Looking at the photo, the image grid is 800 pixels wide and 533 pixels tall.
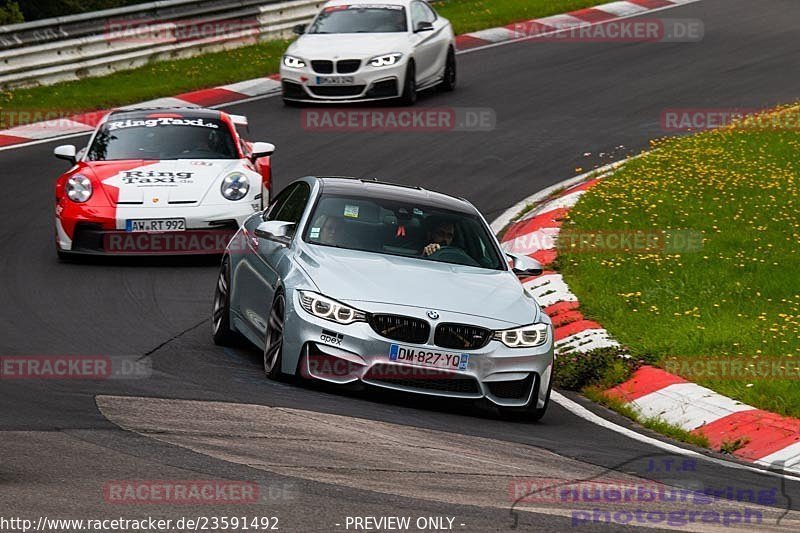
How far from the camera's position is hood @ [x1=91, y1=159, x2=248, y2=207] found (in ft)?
46.4

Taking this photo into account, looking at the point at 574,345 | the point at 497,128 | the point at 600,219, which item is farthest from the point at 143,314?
the point at 497,128

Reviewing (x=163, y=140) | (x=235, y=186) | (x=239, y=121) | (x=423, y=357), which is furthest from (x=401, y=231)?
(x=239, y=121)

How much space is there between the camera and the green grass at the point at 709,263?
1106cm

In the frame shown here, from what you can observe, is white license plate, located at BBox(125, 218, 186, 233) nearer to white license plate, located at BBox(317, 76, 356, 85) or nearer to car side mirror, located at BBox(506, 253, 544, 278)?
car side mirror, located at BBox(506, 253, 544, 278)

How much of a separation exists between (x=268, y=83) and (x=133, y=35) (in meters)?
2.52

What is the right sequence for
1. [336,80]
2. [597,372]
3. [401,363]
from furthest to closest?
[336,80]
[597,372]
[401,363]

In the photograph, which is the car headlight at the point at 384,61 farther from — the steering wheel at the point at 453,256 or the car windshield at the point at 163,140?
the steering wheel at the point at 453,256

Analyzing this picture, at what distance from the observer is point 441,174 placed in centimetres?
1828

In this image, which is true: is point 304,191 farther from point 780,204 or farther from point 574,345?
point 780,204

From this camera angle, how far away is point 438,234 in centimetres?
1062

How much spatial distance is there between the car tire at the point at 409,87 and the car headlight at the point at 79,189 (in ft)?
27.3

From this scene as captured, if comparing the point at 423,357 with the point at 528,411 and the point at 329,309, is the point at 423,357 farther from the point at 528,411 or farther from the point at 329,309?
the point at 528,411

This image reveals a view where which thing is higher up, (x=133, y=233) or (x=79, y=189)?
(x=79, y=189)

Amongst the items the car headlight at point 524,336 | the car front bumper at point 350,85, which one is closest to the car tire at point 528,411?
the car headlight at point 524,336
